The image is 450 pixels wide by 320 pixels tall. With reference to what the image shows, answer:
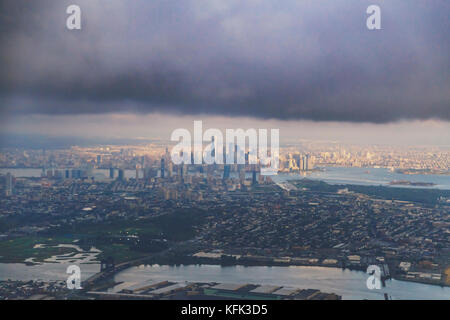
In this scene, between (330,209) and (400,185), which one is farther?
(400,185)

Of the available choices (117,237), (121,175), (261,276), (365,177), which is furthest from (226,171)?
(261,276)

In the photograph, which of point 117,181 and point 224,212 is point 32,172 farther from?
point 224,212

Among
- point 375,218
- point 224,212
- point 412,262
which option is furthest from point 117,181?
point 412,262

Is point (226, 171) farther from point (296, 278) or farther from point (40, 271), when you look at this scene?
point (40, 271)

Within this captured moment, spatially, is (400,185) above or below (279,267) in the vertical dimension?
above

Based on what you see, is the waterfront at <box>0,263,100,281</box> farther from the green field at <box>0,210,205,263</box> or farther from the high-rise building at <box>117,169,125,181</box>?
the high-rise building at <box>117,169,125,181</box>

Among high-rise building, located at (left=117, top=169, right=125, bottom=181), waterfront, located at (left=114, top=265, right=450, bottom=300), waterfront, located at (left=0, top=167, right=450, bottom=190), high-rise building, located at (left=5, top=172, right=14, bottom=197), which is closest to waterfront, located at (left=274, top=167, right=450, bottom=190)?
waterfront, located at (left=0, top=167, right=450, bottom=190)

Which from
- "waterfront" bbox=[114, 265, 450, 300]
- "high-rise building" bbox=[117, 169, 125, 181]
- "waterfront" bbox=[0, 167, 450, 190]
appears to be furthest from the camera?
"high-rise building" bbox=[117, 169, 125, 181]

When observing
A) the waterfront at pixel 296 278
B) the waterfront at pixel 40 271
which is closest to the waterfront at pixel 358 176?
the waterfront at pixel 40 271

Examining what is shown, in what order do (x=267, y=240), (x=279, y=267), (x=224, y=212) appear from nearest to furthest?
(x=279, y=267) → (x=267, y=240) → (x=224, y=212)
